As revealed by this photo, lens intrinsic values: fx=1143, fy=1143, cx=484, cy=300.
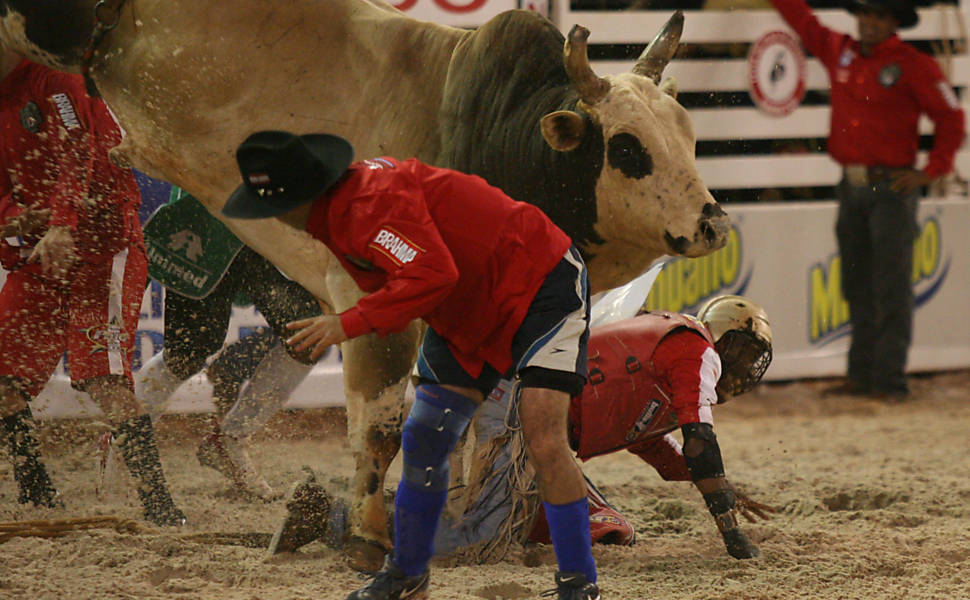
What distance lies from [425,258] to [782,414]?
422 centimetres

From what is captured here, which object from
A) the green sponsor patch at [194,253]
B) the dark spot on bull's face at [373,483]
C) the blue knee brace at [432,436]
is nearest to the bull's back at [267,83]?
the green sponsor patch at [194,253]

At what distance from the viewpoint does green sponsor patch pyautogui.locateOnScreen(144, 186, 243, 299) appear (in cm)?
392

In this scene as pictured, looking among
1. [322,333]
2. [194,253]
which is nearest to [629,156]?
[322,333]

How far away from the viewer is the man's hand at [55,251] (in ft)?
11.4

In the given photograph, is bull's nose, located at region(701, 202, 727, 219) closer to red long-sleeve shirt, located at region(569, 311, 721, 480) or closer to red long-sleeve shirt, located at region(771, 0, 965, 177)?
red long-sleeve shirt, located at region(569, 311, 721, 480)

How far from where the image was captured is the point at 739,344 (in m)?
3.47

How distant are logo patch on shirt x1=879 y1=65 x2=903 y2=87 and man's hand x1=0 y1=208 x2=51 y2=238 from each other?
15.1 ft

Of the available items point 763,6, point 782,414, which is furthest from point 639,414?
point 763,6

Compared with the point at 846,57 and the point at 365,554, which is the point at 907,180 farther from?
the point at 365,554

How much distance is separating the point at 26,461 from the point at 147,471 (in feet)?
1.42

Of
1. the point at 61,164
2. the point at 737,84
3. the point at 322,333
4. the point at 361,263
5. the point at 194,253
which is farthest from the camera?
the point at 737,84

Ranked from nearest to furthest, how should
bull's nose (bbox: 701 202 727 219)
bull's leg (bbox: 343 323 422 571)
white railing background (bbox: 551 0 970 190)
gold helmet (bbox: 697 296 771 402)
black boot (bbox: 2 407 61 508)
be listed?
1. bull's nose (bbox: 701 202 727 219)
2. bull's leg (bbox: 343 323 422 571)
3. gold helmet (bbox: 697 296 771 402)
4. black boot (bbox: 2 407 61 508)
5. white railing background (bbox: 551 0 970 190)

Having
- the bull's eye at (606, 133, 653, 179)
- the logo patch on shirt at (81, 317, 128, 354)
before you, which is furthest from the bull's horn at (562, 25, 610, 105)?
the logo patch on shirt at (81, 317, 128, 354)

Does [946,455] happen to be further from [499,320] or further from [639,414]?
[499,320]
